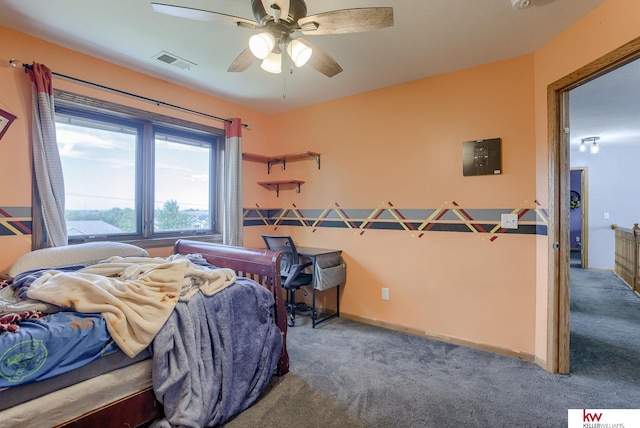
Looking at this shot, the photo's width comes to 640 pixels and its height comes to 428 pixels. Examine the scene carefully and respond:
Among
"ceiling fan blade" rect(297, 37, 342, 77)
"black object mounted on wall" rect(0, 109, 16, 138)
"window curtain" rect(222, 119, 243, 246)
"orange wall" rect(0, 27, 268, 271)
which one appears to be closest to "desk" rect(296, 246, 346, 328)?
"window curtain" rect(222, 119, 243, 246)

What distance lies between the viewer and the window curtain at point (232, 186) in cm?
337

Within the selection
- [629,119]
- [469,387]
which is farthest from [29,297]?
[629,119]

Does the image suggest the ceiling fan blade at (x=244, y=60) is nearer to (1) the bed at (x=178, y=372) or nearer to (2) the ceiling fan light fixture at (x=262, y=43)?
(2) the ceiling fan light fixture at (x=262, y=43)

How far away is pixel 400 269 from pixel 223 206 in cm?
209

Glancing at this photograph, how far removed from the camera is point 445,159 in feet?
9.23

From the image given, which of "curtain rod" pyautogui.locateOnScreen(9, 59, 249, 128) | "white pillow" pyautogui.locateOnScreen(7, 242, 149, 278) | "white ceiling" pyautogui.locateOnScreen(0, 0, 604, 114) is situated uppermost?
"white ceiling" pyautogui.locateOnScreen(0, 0, 604, 114)

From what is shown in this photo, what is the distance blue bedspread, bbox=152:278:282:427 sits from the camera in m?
1.54

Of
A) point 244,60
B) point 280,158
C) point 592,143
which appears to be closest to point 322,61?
point 244,60

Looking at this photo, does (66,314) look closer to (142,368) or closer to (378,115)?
(142,368)

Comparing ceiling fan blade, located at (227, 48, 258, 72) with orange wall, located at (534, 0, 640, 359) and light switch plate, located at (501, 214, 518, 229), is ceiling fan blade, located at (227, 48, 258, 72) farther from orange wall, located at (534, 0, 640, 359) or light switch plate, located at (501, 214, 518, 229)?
light switch plate, located at (501, 214, 518, 229)

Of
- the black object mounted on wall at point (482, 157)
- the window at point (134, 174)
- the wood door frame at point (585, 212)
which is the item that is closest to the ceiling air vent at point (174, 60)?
the window at point (134, 174)

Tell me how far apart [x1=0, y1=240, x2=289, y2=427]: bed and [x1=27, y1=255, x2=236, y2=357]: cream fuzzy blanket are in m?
0.04

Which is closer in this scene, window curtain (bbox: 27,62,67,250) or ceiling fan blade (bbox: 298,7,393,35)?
ceiling fan blade (bbox: 298,7,393,35)

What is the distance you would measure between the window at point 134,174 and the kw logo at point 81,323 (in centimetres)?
145
